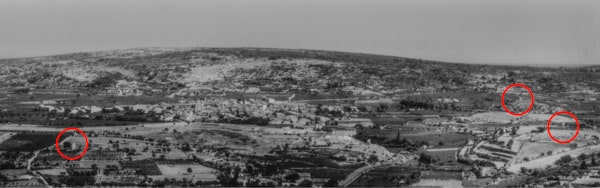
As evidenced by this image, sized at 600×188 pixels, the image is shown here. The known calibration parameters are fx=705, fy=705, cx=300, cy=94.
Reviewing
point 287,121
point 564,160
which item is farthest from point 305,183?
point 287,121

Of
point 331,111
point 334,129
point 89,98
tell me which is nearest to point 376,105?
point 331,111

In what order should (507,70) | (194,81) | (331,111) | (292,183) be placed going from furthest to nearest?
(507,70) → (194,81) → (331,111) → (292,183)

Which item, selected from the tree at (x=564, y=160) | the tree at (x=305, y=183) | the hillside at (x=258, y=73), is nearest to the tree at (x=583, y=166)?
the tree at (x=564, y=160)

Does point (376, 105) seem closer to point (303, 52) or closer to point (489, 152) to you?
point (489, 152)

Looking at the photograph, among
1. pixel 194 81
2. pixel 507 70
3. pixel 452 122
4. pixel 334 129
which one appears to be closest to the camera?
pixel 334 129

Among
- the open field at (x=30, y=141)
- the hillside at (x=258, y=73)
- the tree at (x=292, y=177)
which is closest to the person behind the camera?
the tree at (x=292, y=177)

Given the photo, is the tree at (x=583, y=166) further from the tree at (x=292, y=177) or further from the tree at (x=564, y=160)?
the tree at (x=292, y=177)

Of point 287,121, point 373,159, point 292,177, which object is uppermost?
point 292,177

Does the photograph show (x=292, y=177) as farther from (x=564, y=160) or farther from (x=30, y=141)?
(x=30, y=141)
